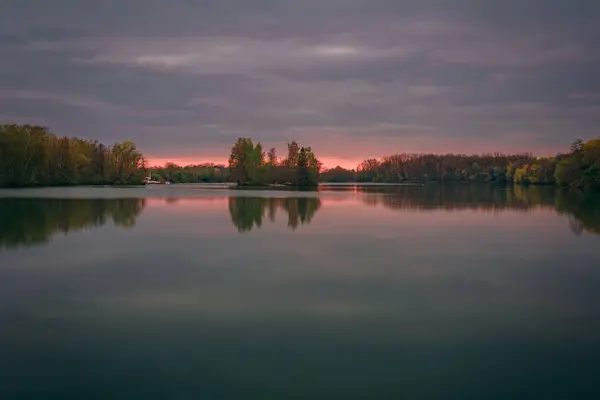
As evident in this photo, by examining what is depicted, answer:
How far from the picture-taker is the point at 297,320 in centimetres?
833

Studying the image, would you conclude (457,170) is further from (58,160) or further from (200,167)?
(58,160)

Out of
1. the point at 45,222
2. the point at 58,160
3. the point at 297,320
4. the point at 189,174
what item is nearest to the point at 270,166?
the point at 58,160

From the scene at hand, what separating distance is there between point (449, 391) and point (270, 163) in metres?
92.7

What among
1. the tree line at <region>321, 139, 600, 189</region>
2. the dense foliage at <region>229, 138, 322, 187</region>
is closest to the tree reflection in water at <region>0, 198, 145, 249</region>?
the dense foliage at <region>229, 138, 322, 187</region>

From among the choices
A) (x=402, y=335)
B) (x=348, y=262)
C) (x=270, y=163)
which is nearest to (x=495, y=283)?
(x=348, y=262)

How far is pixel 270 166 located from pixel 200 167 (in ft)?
202

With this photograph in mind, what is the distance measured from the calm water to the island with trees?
5590 centimetres

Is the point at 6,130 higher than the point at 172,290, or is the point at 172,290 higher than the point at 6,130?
the point at 6,130

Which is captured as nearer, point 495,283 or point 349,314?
point 349,314

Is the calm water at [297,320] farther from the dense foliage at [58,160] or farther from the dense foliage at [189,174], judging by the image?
the dense foliage at [189,174]

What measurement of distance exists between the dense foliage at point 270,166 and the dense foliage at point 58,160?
65.3 ft

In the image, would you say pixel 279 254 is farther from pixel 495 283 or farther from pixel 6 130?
pixel 6 130

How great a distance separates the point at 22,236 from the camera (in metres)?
18.2

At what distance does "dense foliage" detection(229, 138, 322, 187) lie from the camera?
87938 millimetres
